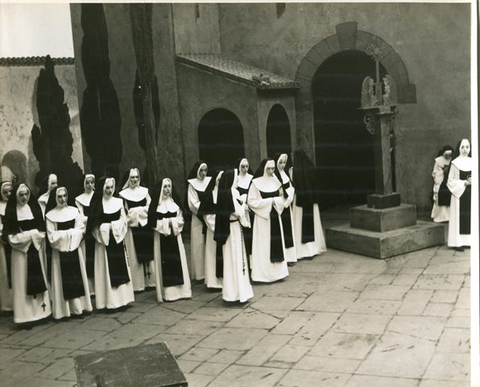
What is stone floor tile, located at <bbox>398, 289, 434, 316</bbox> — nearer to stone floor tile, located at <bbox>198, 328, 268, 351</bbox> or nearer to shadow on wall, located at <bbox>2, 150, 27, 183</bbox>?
stone floor tile, located at <bbox>198, 328, 268, 351</bbox>

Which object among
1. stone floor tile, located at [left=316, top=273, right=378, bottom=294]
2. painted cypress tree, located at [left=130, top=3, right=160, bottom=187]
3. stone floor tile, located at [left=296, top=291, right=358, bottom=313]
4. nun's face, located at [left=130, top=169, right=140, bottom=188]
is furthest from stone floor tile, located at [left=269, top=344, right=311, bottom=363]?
painted cypress tree, located at [left=130, top=3, right=160, bottom=187]

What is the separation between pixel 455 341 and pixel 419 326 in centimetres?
50

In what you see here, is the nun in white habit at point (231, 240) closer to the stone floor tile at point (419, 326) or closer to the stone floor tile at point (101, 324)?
the stone floor tile at point (101, 324)

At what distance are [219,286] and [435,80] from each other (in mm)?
5294

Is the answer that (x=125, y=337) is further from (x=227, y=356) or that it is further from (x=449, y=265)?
(x=449, y=265)

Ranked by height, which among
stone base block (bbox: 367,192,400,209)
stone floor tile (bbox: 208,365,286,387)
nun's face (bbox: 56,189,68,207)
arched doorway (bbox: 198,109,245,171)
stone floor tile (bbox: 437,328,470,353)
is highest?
arched doorway (bbox: 198,109,245,171)

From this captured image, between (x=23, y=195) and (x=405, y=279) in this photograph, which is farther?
(x=405, y=279)

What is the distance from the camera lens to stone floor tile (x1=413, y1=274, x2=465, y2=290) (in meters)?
7.39

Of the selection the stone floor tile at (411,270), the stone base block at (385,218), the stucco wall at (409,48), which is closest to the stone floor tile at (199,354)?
the stone floor tile at (411,270)

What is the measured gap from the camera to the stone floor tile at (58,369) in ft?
18.9

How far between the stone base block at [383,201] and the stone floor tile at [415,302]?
217cm

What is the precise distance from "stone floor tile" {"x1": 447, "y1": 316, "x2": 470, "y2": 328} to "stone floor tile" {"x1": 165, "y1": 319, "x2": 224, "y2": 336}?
7.92 ft

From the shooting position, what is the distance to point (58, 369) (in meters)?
5.86

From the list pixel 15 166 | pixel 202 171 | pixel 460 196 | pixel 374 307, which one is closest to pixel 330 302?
pixel 374 307
